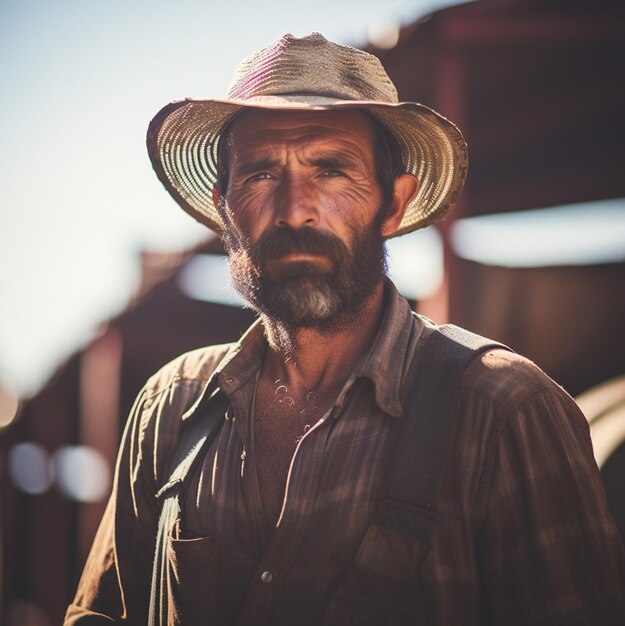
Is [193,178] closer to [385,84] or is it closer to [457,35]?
[385,84]

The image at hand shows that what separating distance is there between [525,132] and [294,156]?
4.75 meters

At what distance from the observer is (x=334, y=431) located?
202cm

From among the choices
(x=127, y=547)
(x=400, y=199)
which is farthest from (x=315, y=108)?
(x=127, y=547)

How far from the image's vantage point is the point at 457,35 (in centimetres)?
419

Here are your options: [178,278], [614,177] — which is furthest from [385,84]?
[614,177]

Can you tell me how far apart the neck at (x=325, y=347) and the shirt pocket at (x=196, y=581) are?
63 centimetres

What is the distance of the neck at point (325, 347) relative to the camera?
7.89 ft

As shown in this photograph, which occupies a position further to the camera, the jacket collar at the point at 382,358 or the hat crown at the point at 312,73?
the hat crown at the point at 312,73

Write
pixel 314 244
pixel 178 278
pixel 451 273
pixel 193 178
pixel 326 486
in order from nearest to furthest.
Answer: pixel 326 486 → pixel 314 244 → pixel 193 178 → pixel 451 273 → pixel 178 278

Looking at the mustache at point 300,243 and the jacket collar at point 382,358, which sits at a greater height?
the mustache at point 300,243

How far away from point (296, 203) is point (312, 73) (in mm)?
411

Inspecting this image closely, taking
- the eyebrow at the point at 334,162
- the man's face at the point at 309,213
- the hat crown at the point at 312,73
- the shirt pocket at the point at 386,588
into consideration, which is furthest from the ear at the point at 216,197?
the shirt pocket at the point at 386,588

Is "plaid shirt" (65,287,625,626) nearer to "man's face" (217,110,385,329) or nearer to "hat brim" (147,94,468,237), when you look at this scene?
"man's face" (217,110,385,329)

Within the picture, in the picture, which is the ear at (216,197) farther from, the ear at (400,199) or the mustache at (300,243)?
the ear at (400,199)
